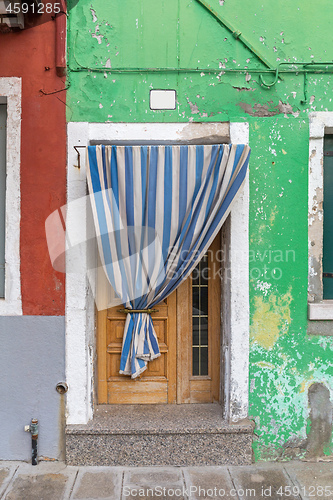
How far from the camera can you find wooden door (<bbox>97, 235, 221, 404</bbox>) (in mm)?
3717

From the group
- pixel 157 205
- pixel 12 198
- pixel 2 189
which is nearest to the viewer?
pixel 157 205

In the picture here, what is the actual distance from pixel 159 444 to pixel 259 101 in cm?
319

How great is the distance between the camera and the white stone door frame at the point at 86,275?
339cm

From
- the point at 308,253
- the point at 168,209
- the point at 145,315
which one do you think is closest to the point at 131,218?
the point at 168,209

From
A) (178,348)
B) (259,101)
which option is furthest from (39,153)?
(178,348)

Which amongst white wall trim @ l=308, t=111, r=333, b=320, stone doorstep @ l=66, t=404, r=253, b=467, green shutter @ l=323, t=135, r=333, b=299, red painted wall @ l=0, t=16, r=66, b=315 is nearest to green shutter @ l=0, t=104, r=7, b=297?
red painted wall @ l=0, t=16, r=66, b=315

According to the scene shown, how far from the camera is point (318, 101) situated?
3418 mm

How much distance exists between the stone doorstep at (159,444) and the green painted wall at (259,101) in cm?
23

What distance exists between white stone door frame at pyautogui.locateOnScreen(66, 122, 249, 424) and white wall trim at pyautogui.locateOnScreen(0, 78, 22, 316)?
18.2 inches

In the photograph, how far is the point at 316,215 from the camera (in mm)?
3457

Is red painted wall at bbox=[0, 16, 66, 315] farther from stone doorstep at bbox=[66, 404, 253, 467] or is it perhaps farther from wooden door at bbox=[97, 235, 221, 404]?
stone doorstep at bbox=[66, 404, 253, 467]

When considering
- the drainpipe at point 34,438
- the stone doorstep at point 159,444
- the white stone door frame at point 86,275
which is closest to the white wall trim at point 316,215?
the white stone door frame at point 86,275

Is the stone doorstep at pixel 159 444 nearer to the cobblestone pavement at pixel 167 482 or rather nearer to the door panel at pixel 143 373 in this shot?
the cobblestone pavement at pixel 167 482

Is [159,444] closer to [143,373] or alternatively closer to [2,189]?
[143,373]
